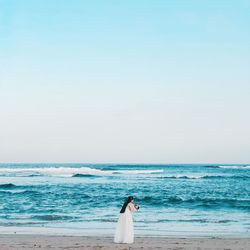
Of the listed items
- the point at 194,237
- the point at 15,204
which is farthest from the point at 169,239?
the point at 15,204

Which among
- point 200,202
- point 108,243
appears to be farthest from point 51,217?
point 200,202

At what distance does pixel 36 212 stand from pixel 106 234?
769 cm

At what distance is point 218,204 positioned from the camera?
25609 mm

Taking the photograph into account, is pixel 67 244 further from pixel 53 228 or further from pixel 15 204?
pixel 15 204

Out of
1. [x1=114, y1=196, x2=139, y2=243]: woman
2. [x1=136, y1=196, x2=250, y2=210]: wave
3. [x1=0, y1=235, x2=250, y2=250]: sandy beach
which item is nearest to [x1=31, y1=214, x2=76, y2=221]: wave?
[x1=0, y1=235, x2=250, y2=250]: sandy beach

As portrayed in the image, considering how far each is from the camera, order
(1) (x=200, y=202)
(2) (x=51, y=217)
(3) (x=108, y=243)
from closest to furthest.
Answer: (3) (x=108, y=243)
(2) (x=51, y=217)
(1) (x=200, y=202)

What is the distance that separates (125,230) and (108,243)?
1.76ft

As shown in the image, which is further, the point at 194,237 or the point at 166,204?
the point at 166,204

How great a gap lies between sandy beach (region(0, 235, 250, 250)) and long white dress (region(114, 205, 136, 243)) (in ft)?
0.68

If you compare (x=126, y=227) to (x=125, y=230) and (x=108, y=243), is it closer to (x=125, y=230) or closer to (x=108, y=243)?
(x=125, y=230)

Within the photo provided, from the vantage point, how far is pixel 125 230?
12609mm

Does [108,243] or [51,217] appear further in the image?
[51,217]

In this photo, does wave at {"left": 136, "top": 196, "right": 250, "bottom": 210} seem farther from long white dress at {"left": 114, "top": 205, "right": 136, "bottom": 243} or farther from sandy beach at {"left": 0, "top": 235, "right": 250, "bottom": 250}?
long white dress at {"left": 114, "top": 205, "right": 136, "bottom": 243}

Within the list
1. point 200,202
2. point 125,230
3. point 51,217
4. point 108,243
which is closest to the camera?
point 108,243
